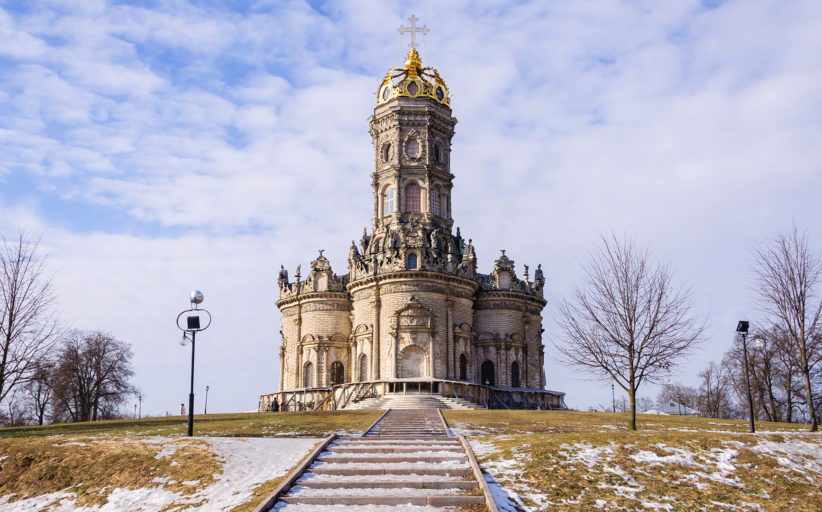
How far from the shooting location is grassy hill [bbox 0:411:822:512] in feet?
52.1

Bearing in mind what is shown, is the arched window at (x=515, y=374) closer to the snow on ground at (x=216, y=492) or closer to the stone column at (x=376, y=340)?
the stone column at (x=376, y=340)

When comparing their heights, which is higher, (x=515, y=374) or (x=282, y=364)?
(x=282, y=364)

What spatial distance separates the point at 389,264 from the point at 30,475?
36.8 meters

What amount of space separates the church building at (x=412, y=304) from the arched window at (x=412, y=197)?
8 centimetres

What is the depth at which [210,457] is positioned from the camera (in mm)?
19031

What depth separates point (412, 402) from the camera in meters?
47.2

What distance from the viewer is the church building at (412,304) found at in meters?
53.2

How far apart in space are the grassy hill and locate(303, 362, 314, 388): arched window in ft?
117

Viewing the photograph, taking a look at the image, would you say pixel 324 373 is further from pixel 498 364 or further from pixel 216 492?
pixel 216 492

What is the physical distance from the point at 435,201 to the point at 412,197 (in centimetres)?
199

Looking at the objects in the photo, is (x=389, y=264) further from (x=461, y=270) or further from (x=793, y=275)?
(x=793, y=275)

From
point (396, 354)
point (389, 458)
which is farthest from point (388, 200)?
point (389, 458)

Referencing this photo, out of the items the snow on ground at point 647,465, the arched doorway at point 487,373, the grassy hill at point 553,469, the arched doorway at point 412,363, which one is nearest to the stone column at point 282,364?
the arched doorway at point 412,363

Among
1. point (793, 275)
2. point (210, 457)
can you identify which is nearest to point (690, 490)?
point (210, 457)
